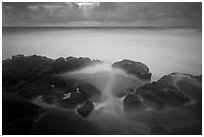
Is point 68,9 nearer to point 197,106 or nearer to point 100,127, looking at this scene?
point 100,127

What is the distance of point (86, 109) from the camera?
285 centimetres

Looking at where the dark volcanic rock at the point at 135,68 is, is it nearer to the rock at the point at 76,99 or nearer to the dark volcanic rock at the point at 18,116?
the rock at the point at 76,99

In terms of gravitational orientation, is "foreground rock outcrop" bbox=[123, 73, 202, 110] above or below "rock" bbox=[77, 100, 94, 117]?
above

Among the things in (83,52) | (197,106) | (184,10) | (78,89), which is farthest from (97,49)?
(197,106)

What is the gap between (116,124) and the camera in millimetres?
2801

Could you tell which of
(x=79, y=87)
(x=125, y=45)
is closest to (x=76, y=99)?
(x=79, y=87)

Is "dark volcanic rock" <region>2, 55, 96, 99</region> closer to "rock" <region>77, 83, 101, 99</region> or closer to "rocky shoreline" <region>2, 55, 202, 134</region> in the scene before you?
"rocky shoreline" <region>2, 55, 202, 134</region>

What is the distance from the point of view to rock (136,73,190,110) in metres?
2.93

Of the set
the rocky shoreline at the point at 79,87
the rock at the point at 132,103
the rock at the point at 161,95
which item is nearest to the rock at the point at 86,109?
the rocky shoreline at the point at 79,87

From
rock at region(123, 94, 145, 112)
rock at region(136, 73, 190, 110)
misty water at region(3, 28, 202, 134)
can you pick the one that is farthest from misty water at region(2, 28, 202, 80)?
rock at region(123, 94, 145, 112)

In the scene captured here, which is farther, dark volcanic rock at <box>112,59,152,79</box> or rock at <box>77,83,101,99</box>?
dark volcanic rock at <box>112,59,152,79</box>

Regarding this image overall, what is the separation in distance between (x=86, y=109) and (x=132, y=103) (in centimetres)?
52

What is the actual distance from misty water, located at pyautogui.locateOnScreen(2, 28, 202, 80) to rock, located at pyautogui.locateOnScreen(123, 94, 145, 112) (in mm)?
369

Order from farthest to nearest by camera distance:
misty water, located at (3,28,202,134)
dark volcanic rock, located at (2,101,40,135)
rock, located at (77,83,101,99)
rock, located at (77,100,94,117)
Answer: misty water, located at (3,28,202,134) → rock, located at (77,83,101,99) → rock, located at (77,100,94,117) → dark volcanic rock, located at (2,101,40,135)
